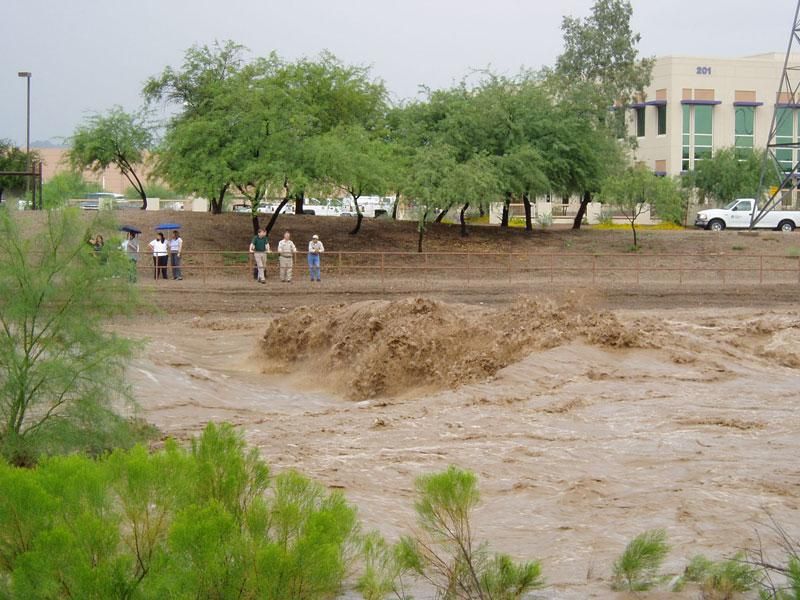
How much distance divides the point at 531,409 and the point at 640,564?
10142 mm

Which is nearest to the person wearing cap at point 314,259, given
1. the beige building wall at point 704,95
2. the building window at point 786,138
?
the beige building wall at point 704,95

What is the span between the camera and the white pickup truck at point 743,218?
5725 cm

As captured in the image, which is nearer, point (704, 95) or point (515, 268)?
point (515, 268)

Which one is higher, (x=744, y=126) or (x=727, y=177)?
(x=744, y=126)

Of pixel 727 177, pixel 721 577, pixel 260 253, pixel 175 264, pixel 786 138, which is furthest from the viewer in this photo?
pixel 786 138

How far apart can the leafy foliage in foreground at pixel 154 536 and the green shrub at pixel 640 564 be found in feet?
9.77

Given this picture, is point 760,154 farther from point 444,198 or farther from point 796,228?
point 444,198

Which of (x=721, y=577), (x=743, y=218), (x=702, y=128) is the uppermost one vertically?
(x=702, y=128)

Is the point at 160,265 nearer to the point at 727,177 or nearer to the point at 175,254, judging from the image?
the point at 175,254

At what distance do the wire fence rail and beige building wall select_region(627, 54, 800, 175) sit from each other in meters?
35.7

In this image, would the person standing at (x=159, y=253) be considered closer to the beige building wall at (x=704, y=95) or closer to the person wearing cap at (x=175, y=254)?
the person wearing cap at (x=175, y=254)

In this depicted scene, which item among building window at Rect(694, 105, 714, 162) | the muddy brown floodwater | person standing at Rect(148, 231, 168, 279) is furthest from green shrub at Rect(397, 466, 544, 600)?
building window at Rect(694, 105, 714, 162)

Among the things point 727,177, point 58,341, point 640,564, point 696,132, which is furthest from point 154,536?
point 696,132

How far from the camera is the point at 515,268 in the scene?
132 feet
